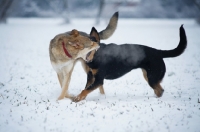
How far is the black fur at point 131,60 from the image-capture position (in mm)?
5684

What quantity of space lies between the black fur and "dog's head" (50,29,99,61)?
0.28 m

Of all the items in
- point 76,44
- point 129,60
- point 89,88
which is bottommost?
point 89,88

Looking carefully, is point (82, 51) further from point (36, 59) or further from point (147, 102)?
point (36, 59)

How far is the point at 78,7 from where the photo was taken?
50.9 m

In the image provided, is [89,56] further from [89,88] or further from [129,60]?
[129,60]

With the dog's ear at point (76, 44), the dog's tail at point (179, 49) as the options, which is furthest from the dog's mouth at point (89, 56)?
the dog's tail at point (179, 49)

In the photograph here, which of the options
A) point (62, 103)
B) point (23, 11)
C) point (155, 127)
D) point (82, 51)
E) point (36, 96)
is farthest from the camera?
point (23, 11)

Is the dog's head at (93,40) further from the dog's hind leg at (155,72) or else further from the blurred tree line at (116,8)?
the blurred tree line at (116,8)

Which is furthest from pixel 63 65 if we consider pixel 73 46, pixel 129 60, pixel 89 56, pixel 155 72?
pixel 155 72

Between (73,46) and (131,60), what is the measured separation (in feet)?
5.05

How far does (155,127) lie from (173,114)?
726mm

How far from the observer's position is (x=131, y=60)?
5.76 metres

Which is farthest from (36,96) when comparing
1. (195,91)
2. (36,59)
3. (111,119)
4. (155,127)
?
(36,59)

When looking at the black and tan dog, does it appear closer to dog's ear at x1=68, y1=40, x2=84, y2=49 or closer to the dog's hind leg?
the dog's hind leg
